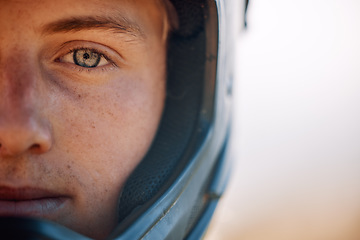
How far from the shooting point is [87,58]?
95 cm

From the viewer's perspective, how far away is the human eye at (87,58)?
36.8 inches

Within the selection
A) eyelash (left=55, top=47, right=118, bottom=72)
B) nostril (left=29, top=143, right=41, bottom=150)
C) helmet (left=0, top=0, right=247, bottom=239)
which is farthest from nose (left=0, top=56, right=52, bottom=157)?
helmet (left=0, top=0, right=247, bottom=239)

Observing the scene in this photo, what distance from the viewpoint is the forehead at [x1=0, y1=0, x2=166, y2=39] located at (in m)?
0.81

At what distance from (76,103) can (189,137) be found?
0.97ft

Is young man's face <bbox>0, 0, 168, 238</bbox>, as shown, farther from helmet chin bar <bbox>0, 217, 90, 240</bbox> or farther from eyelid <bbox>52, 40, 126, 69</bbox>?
helmet chin bar <bbox>0, 217, 90, 240</bbox>

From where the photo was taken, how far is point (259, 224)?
12.5 ft

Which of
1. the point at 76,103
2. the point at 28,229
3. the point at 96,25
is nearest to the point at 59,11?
the point at 96,25

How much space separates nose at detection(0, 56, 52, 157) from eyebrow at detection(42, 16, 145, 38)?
0.09 m

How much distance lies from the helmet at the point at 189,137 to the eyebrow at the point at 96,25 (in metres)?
0.16

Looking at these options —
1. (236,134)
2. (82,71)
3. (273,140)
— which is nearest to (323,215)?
(273,140)

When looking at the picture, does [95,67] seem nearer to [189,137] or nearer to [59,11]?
[59,11]

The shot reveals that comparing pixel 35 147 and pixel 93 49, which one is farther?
pixel 93 49

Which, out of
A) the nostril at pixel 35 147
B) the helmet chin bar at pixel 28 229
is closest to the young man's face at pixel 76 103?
the nostril at pixel 35 147

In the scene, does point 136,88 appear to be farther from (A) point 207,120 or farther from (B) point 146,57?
(A) point 207,120
